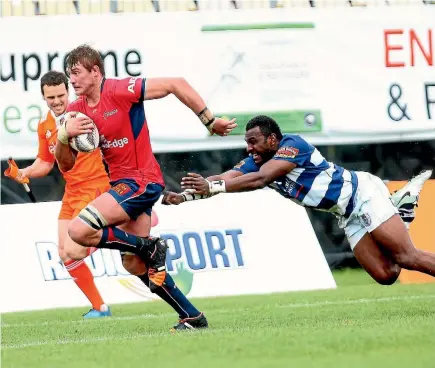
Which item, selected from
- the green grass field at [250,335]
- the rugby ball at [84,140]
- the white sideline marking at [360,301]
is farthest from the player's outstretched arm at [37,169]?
the rugby ball at [84,140]

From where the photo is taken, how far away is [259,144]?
995 centimetres

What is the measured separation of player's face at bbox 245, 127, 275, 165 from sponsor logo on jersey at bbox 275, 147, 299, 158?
0.47ft

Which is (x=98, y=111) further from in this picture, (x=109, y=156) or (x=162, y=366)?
(x=162, y=366)

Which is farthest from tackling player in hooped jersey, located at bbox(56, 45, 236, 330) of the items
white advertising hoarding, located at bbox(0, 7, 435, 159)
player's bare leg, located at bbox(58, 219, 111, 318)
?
white advertising hoarding, located at bbox(0, 7, 435, 159)

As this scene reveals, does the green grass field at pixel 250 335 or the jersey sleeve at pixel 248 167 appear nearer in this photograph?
the green grass field at pixel 250 335

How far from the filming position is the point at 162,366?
6934mm

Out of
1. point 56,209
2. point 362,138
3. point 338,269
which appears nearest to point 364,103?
point 362,138

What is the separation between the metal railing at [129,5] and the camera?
14633mm

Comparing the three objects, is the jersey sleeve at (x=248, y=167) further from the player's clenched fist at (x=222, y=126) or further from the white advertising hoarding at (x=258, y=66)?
the white advertising hoarding at (x=258, y=66)

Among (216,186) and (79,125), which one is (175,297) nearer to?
(216,186)

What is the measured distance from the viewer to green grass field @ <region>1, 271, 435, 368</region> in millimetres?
7133

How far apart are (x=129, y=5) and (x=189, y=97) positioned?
5944 millimetres

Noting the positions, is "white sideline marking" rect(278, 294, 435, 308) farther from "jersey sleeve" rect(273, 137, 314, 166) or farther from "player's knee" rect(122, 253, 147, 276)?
"player's knee" rect(122, 253, 147, 276)

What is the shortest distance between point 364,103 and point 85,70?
6.58 m
